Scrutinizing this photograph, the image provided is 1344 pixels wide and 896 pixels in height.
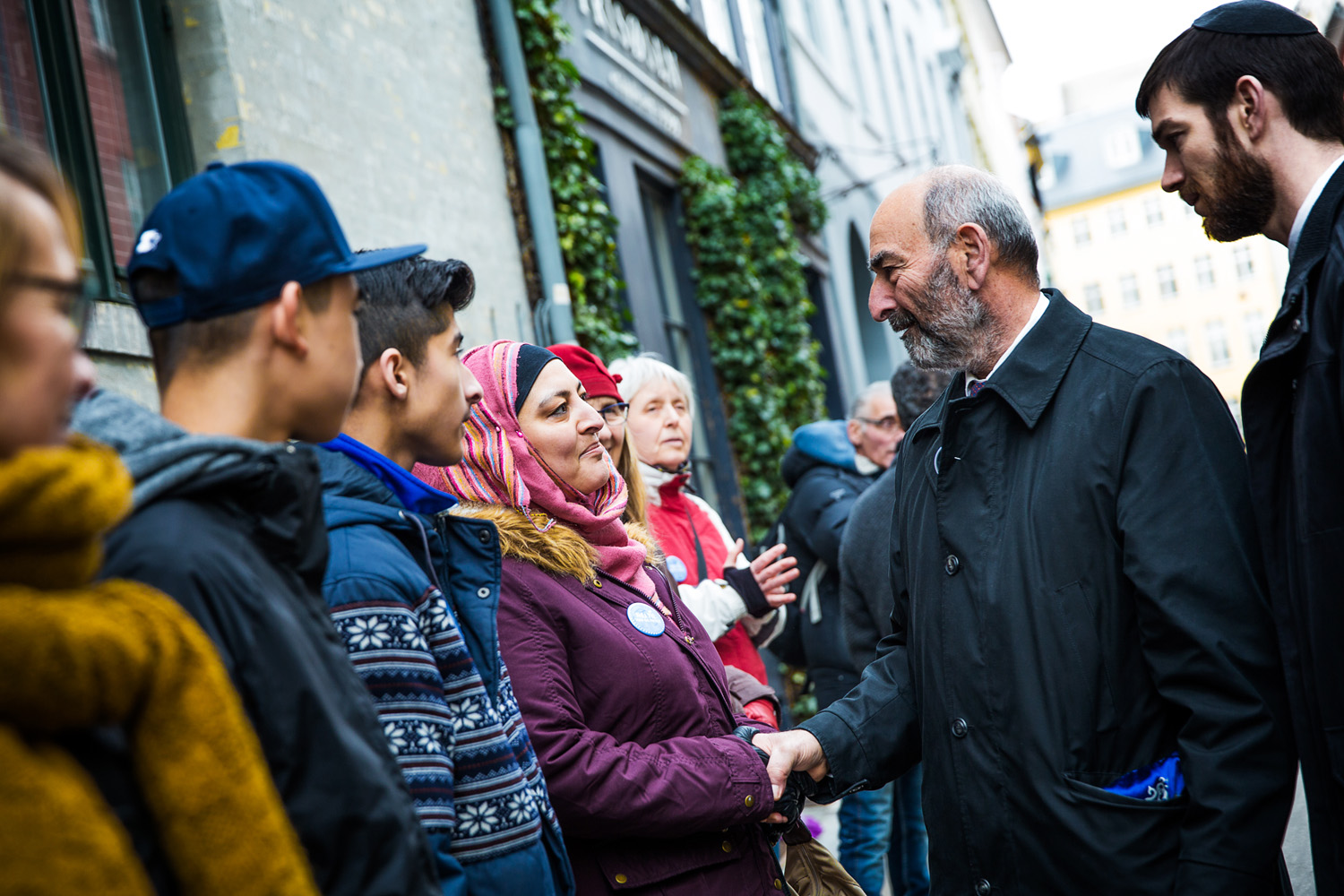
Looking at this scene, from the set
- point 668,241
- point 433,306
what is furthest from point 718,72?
point 433,306

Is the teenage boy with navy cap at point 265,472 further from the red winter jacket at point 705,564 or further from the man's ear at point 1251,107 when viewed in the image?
the red winter jacket at point 705,564

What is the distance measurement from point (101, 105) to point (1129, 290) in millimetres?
61192

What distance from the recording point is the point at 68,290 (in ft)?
3.52

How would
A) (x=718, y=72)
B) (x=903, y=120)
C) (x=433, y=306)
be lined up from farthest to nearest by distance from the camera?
(x=903, y=120) < (x=718, y=72) < (x=433, y=306)

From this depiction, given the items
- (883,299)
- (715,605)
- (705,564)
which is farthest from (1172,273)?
(883,299)

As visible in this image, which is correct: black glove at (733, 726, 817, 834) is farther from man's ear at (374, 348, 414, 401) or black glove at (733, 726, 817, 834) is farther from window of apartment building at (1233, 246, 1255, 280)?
window of apartment building at (1233, 246, 1255, 280)

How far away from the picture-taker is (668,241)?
30.9ft

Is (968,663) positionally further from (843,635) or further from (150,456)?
(843,635)

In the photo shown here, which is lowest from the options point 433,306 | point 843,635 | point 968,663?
point 843,635

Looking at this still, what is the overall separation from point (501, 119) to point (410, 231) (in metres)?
1.35

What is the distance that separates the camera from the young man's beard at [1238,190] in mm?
2197

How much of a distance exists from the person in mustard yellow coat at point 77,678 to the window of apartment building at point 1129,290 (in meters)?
63.3

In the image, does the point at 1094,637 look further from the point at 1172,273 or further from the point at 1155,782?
the point at 1172,273

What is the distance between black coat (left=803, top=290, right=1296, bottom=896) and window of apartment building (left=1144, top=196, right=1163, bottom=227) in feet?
205
